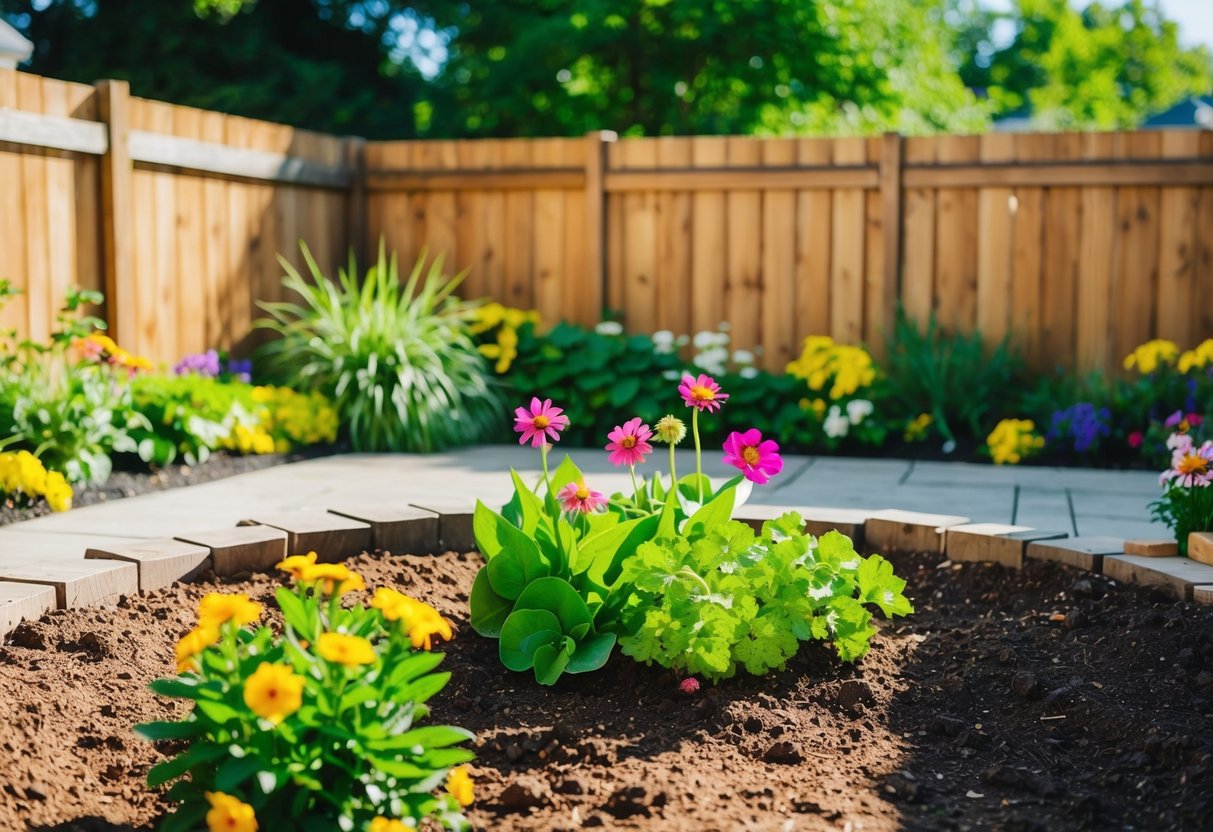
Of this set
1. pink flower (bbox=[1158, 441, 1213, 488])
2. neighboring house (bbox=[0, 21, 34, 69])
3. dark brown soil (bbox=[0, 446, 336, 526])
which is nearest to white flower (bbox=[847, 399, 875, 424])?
dark brown soil (bbox=[0, 446, 336, 526])

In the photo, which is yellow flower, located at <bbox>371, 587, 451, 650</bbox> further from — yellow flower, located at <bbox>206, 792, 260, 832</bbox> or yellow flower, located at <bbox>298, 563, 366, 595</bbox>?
yellow flower, located at <bbox>206, 792, 260, 832</bbox>

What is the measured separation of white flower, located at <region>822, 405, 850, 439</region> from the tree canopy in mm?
5928

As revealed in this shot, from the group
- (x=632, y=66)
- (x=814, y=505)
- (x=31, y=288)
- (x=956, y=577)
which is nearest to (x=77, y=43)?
(x=632, y=66)

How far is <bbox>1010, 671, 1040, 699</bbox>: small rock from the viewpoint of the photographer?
2.40 meters

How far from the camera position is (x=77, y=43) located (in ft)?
42.7

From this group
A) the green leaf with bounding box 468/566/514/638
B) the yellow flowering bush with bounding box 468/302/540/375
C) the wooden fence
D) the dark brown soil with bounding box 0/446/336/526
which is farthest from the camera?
the yellow flowering bush with bounding box 468/302/540/375

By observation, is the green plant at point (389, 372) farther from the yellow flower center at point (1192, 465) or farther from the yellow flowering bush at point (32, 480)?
the yellow flower center at point (1192, 465)

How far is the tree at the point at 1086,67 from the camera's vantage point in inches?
1366

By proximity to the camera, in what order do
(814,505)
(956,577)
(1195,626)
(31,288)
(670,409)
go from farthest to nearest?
(670,409)
(31,288)
(814,505)
(956,577)
(1195,626)

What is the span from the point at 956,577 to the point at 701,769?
1.34 metres

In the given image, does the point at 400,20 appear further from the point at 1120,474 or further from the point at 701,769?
the point at 701,769

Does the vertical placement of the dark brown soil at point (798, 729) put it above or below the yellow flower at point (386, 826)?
below

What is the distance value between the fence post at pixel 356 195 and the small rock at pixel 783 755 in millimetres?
5624

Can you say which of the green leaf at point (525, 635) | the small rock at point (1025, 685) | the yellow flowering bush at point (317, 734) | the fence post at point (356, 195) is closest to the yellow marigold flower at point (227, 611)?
the yellow flowering bush at point (317, 734)
